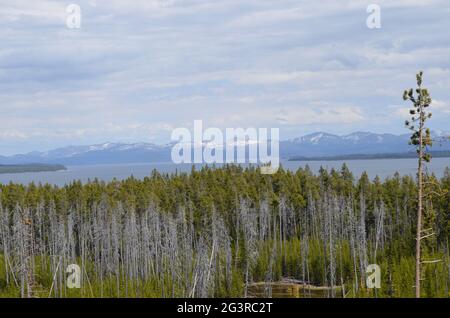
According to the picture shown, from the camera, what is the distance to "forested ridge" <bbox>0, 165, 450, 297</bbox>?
60.2m

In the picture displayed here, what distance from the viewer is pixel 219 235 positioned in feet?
222

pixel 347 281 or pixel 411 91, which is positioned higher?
pixel 411 91

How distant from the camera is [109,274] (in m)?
68.9

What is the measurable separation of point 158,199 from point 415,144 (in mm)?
61827

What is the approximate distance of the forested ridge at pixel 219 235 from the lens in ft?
197

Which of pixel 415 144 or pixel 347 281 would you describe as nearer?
pixel 415 144

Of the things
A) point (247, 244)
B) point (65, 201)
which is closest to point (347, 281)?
point (247, 244)
